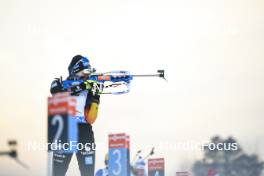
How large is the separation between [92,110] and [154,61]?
0.99m

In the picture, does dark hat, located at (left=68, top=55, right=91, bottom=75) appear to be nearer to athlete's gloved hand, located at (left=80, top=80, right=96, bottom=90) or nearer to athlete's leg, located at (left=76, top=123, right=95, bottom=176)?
athlete's gloved hand, located at (left=80, top=80, right=96, bottom=90)

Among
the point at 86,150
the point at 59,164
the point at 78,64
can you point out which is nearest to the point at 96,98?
the point at 78,64

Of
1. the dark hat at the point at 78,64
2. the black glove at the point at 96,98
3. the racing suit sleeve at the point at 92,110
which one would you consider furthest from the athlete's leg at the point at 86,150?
the dark hat at the point at 78,64

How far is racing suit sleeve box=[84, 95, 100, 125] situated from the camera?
5.79 meters

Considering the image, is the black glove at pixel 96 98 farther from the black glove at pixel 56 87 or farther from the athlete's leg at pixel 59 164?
the athlete's leg at pixel 59 164

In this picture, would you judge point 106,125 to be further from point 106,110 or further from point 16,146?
point 16,146

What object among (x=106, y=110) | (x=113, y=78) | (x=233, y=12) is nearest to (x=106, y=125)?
(x=106, y=110)

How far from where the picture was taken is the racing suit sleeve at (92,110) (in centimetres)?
579

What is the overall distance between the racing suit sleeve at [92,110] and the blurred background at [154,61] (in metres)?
0.10

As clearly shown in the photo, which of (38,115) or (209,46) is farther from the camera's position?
(209,46)

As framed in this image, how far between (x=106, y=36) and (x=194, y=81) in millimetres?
1226

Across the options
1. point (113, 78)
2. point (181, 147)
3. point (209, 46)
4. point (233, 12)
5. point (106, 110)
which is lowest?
point (181, 147)

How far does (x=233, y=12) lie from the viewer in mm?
6434

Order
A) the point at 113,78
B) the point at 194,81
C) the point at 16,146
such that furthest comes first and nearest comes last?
the point at 194,81, the point at 113,78, the point at 16,146
